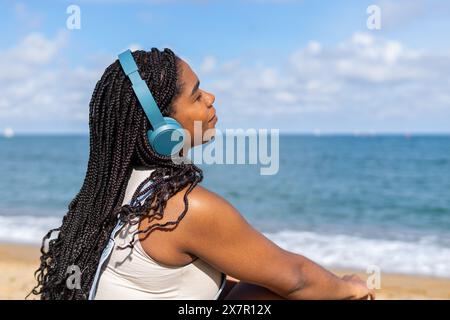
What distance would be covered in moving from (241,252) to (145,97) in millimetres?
717

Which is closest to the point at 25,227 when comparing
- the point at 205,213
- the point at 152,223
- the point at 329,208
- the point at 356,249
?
the point at 356,249

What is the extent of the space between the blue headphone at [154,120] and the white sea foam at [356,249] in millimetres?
6142

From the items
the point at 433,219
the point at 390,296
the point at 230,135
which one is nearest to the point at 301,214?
the point at 433,219

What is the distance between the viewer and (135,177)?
2143mm

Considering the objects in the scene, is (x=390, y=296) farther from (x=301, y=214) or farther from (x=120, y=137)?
(x=301, y=214)

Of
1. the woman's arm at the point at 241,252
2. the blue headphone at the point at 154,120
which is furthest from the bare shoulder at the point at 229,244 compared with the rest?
the blue headphone at the point at 154,120

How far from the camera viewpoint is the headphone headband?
6.73ft

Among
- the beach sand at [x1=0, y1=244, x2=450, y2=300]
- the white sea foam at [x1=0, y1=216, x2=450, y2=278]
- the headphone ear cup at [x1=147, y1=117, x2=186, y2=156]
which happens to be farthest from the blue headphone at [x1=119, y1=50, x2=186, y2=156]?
the white sea foam at [x1=0, y1=216, x2=450, y2=278]

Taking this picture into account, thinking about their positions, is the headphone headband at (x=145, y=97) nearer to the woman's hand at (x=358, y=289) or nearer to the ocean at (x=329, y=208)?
the woman's hand at (x=358, y=289)

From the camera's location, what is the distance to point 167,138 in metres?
2.06

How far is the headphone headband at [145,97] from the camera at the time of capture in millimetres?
2051

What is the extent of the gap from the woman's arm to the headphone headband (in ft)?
1.04
